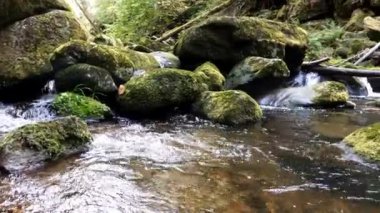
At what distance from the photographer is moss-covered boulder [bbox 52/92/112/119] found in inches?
282

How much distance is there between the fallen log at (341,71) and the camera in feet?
33.4

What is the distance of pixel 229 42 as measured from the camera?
9.76 meters

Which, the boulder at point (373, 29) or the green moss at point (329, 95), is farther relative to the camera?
the boulder at point (373, 29)

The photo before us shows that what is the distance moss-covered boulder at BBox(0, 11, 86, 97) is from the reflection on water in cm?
277

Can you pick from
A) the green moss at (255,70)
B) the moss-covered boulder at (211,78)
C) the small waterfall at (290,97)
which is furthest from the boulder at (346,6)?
the moss-covered boulder at (211,78)

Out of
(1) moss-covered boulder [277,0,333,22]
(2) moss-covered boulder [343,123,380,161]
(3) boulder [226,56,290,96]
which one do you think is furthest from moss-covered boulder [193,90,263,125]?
(1) moss-covered boulder [277,0,333,22]

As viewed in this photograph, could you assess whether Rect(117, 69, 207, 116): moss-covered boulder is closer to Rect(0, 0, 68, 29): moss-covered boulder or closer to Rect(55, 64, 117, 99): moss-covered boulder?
Rect(55, 64, 117, 99): moss-covered boulder

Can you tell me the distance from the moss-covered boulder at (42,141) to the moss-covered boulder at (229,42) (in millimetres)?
5017

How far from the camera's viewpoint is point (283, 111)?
8430 millimetres

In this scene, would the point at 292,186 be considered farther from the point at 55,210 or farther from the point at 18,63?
the point at 18,63

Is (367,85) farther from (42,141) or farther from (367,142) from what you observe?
(42,141)

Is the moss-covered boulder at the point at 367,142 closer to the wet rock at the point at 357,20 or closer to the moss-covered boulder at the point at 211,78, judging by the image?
the moss-covered boulder at the point at 211,78

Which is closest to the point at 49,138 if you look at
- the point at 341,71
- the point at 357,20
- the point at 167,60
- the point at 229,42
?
the point at 167,60

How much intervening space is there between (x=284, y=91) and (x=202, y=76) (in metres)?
2.16
